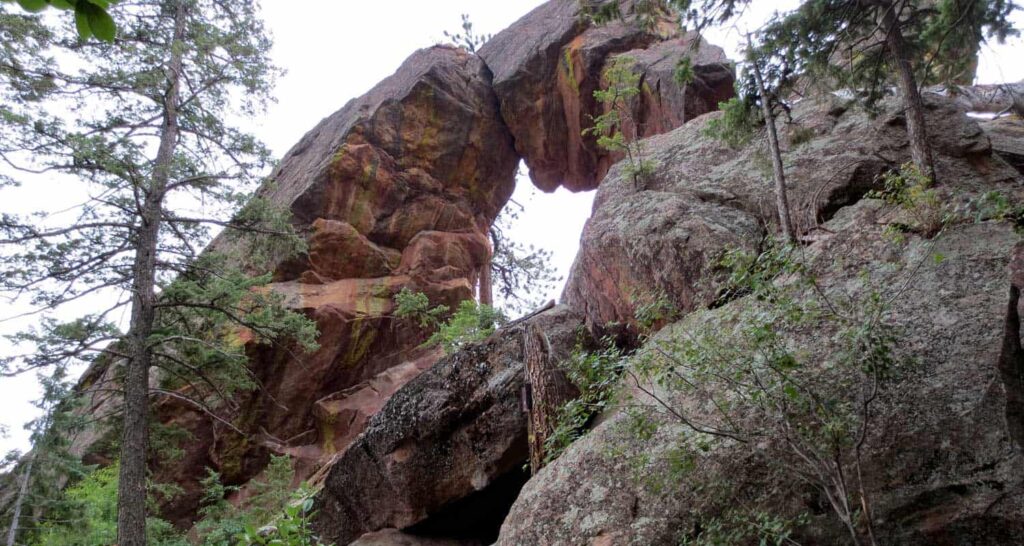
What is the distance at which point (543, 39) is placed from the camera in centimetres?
1766

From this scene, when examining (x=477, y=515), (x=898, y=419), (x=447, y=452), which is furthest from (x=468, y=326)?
(x=898, y=419)

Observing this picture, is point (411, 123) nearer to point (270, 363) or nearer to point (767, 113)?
point (270, 363)

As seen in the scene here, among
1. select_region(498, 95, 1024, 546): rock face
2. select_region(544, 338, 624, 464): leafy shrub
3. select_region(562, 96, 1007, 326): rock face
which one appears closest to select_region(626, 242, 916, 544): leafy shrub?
select_region(498, 95, 1024, 546): rock face

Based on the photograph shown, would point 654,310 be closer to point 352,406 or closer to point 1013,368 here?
point 1013,368

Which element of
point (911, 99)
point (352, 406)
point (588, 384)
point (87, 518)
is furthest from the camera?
point (352, 406)

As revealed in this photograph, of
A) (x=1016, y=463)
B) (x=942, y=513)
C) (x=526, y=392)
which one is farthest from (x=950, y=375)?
(x=526, y=392)

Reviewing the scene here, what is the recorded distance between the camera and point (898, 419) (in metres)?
4.54

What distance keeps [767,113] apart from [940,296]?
10.7ft

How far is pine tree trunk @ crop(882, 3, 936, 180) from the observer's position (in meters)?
6.73

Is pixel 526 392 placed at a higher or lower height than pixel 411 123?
lower

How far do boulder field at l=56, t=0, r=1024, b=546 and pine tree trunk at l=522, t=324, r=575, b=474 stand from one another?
264 millimetres

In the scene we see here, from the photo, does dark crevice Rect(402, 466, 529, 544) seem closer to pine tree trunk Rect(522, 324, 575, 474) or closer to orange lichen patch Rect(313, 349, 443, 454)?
pine tree trunk Rect(522, 324, 575, 474)

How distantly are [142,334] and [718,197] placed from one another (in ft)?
29.4

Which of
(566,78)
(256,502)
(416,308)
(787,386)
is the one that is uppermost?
(566,78)
